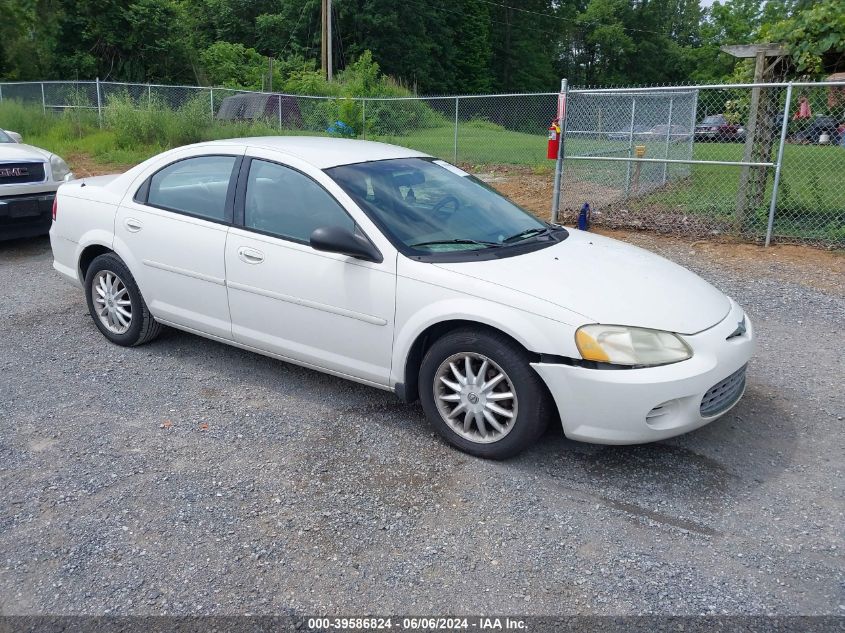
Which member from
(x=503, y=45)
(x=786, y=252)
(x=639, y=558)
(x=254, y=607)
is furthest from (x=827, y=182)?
(x=503, y=45)

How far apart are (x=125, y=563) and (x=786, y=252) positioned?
789 cm

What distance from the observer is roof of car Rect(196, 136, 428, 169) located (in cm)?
458

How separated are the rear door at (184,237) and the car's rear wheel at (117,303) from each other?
153mm

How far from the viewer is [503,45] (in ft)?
216

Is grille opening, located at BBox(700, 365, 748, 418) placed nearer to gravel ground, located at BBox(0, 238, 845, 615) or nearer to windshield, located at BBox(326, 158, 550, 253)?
gravel ground, located at BBox(0, 238, 845, 615)

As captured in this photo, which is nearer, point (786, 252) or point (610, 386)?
point (610, 386)

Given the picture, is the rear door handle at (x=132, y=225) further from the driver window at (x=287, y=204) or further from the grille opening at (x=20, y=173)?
the grille opening at (x=20, y=173)

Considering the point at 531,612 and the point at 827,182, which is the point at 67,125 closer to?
the point at 827,182

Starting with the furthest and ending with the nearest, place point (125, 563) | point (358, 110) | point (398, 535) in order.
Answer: point (358, 110), point (398, 535), point (125, 563)

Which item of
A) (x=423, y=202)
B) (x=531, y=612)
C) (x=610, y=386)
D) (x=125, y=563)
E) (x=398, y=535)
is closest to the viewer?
(x=531, y=612)

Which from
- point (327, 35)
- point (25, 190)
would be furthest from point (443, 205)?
point (327, 35)

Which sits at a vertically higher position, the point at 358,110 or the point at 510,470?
the point at 358,110

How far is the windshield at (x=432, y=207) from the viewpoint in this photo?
166 inches

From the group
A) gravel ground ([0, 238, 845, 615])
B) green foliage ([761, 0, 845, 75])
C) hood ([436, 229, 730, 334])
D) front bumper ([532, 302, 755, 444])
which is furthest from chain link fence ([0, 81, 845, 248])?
front bumper ([532, 302, 755, 444])
